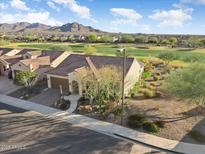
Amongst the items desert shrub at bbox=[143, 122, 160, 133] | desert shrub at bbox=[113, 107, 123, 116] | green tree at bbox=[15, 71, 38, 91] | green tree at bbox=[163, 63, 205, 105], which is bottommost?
desert shrub at bbox=[143, 122, 160, 133]

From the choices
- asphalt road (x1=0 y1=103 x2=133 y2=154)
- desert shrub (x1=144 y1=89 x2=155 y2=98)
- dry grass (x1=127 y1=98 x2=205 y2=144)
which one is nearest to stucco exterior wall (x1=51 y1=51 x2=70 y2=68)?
desert shrub (x1=144 y1=89 x2=155 y2=98)

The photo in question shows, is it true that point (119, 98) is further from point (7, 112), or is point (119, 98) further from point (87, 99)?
point (7, 112)

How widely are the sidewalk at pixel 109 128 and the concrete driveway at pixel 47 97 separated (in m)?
1.08

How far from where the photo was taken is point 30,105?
29438 mm

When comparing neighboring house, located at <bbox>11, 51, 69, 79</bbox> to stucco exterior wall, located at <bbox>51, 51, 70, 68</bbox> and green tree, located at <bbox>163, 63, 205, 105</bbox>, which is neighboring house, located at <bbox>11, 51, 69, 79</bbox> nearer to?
stucco exterior wall, located at <bbox>51, 51, 70, 68</bbox>

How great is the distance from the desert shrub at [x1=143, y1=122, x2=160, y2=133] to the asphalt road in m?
2.87

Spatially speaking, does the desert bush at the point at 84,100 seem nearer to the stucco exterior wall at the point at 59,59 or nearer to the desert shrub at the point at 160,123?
the desert shrub at the point at 160,123

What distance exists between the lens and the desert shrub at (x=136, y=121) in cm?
2257

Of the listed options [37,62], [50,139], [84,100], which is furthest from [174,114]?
[37,62]

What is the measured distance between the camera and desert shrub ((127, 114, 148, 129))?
22566mm

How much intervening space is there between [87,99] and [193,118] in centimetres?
1193

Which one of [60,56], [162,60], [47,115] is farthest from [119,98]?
[162,60]

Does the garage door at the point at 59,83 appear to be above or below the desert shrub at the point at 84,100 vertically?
above

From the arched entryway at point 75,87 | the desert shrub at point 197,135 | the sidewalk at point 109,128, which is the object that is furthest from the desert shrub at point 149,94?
the desert shrub at point 197,135
